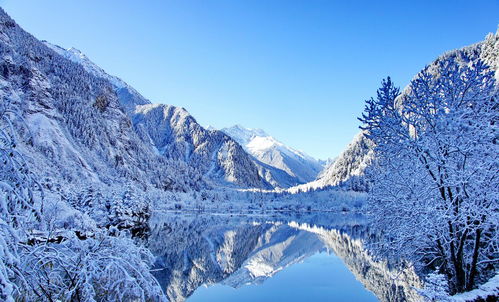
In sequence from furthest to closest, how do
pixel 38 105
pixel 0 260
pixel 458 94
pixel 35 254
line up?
pixel 38 105, pixel 458 94, pixel 35 254, pixel 0 260

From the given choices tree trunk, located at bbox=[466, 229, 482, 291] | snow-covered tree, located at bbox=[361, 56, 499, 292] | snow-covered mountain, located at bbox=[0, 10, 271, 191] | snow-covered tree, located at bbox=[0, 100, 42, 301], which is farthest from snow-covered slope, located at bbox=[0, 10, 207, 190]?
tree trunk, located at bbox=[466, 229, 482, 291]

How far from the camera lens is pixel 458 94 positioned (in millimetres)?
11633

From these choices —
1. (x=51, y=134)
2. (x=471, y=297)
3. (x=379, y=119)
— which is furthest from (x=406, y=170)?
(x=51, y=134)

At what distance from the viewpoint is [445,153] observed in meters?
10.8

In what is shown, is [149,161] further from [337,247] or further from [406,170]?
[406,170]

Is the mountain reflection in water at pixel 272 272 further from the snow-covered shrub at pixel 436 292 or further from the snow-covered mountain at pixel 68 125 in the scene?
the snow-covered mountain at pixel 68 125

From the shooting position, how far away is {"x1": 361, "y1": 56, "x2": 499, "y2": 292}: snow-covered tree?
10.0m

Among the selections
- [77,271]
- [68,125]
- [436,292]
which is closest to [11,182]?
[77,271]

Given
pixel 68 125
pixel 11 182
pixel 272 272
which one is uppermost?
pixel 11 182

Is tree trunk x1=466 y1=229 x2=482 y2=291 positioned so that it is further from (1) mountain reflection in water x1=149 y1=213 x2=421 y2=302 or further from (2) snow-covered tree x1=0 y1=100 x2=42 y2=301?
(2) snow-covered tree x1=0 y1=100 x2=42 y2=301

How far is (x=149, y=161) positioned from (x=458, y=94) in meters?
189

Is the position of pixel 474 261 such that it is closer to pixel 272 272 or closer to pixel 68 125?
pixel 272 272

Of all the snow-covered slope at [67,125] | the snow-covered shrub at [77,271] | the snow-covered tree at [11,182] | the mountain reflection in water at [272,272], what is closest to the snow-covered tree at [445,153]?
the mountain reflection in water at [272,272]

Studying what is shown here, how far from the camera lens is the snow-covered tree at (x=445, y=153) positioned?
395 inches
